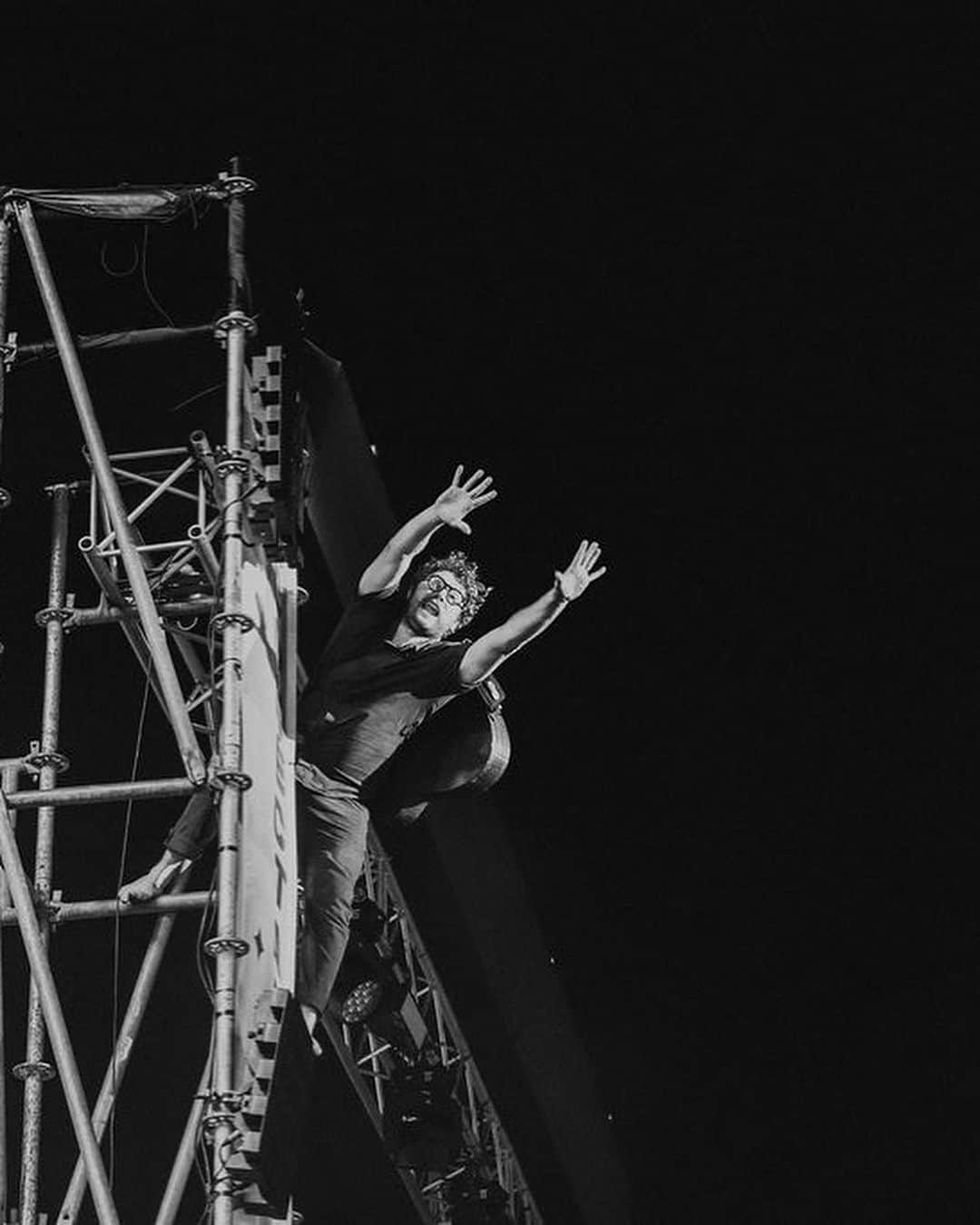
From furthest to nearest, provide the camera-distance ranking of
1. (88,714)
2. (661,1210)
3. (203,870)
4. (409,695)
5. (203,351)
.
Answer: (661,1210), (203,870), (88,714), (409,695), (203,351)

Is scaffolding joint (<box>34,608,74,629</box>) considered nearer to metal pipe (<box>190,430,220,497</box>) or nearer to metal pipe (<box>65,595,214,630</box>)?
metal pipe (<box>65,595,214,630</box>)

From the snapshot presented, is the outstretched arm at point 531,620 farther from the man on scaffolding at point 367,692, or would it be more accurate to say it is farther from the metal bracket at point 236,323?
the metal bracket at point 236,323

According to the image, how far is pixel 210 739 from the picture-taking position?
Result: 304 inches

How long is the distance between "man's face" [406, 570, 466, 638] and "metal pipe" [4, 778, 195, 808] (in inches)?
67.9

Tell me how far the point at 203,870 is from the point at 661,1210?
4764mm

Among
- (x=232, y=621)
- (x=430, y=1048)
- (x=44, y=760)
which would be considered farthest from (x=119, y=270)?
(x=430, y=1048)

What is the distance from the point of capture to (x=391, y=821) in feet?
29.3

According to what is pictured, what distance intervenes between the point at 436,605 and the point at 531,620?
65 cm

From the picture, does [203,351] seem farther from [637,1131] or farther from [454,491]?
[637,1131]

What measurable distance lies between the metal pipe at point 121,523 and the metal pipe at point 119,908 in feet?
1.50

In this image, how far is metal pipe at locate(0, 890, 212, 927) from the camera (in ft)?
22.8

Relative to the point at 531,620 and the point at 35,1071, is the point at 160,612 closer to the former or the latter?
the point at 531,620

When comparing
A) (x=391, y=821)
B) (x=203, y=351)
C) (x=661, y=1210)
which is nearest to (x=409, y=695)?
(x=391, y=821)

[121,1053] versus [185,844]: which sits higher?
[185,844]
